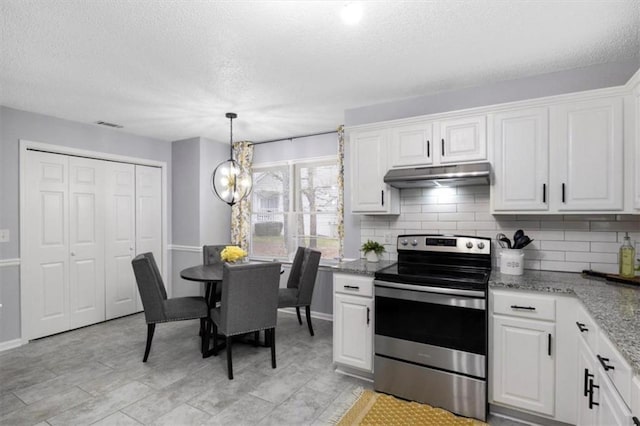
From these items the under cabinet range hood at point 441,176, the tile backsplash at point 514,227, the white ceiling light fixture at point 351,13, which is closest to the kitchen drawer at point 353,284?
the tile backsplash at point 514,227

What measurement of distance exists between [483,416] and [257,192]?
13.3 feet

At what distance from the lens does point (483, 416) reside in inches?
88.2

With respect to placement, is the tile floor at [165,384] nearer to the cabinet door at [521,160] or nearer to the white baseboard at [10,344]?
the white baseboard at [10,344]

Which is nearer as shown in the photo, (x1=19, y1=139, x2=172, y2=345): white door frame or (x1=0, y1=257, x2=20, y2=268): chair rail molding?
(x1=0, y1=257, x2=20, y2=268): chair rail molding

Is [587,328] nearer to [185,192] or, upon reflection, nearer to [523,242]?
[523,242]

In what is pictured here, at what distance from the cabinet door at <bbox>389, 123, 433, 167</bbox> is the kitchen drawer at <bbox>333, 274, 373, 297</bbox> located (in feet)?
3.52

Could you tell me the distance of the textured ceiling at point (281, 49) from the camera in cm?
188

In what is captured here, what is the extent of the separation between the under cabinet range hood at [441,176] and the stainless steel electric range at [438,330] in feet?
1.59

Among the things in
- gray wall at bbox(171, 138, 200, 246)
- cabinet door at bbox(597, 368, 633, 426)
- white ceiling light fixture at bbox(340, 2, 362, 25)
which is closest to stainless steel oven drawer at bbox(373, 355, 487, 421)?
cabinet door at bbox(597, 368, 633, 426)

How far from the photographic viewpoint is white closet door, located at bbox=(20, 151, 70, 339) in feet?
11.9

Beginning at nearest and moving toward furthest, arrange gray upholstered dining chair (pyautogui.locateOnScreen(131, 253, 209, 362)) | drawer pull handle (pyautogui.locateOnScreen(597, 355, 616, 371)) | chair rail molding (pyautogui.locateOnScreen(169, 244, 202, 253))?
drawer pull handle (pyautogui.locateOnScreen(597, 355, 616, 371)) < gray upholstered dining chair (pyautogui.locateOnScreen(131, 253, 209, 362)) < chair rail molding (pyautogui.locateOnScreen(169, 244, 202, 253))

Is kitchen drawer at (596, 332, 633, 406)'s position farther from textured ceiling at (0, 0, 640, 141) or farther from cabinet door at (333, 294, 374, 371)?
textured ceiling at (0, 0, 640, 141)

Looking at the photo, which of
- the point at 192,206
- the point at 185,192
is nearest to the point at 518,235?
the point at 192,206

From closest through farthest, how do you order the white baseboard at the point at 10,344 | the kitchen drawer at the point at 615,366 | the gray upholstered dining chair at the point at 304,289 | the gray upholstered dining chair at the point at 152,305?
1. the kitchen drawer at the point at 615,366
2. the gray upholstered dining chair at the point at 152,305
3. the white baseboard at the point at 10,344
4. the gray upholstered dining chair at the point at 304,289
